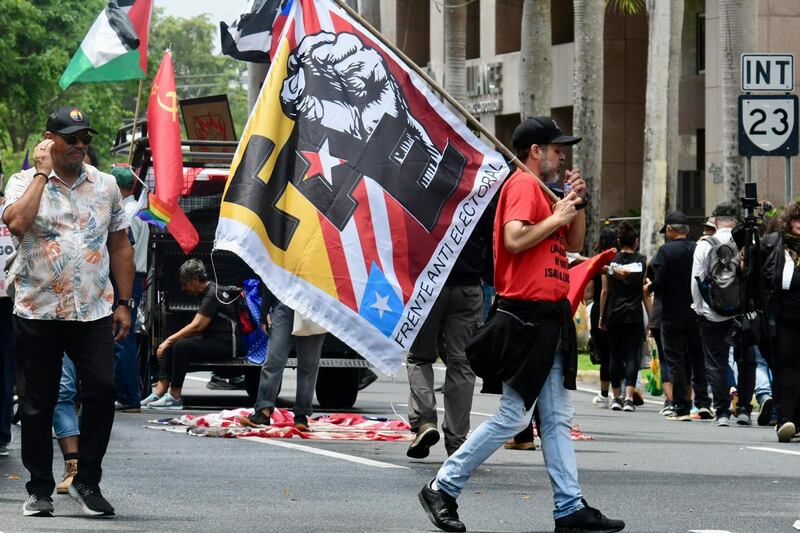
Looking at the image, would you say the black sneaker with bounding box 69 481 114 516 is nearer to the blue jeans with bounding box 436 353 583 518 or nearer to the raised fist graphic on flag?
the blue jeans with bounding box 436 353 583 518

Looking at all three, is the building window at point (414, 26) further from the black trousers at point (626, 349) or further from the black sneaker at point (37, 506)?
the black sneaker at point (37, 506)

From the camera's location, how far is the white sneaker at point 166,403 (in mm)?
16078

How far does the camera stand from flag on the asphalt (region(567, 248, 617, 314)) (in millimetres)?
9438

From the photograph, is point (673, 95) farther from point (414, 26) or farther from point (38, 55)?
point (38, 55)

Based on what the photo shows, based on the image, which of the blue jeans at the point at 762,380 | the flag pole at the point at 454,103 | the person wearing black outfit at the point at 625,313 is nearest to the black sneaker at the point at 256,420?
the flag pole at the point at 454,103

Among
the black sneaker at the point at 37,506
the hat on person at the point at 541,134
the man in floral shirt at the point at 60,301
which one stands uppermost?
the hat on person at the point at 541,134

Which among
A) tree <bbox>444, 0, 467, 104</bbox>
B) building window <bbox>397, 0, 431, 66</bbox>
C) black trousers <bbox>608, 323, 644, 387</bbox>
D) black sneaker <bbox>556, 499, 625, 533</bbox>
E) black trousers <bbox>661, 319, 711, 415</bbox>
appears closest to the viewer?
black sneaker <bbox>556, 499, 625, 533</bbox>

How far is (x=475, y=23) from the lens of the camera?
49.2m

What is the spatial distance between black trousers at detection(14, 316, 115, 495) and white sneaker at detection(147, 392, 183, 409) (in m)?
7.19

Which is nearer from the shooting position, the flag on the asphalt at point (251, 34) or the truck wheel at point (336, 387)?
the flag on the asphalt at point (251, 34)

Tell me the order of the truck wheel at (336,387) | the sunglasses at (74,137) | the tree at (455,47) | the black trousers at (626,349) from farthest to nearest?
1. the tree at (455,47)
2. the black trousers at (626,349)
3. the truck wheel at (336,387)
4. the sunglasses at (74,137)

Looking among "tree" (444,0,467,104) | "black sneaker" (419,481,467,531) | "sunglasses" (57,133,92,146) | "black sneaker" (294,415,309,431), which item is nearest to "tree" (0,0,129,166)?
"tree" (444,0,467,104)

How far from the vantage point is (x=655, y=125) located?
1098 inches

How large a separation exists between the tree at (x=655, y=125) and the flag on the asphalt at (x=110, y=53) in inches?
408
